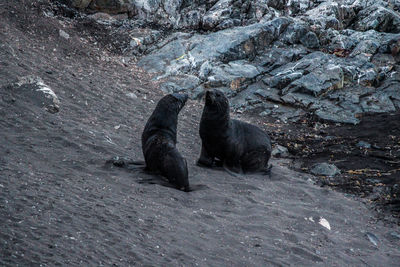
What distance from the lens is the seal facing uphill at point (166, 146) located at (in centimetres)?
564

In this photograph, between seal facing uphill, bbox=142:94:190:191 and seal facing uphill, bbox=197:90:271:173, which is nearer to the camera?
seal facing uphill, bbox=142:94:190:191

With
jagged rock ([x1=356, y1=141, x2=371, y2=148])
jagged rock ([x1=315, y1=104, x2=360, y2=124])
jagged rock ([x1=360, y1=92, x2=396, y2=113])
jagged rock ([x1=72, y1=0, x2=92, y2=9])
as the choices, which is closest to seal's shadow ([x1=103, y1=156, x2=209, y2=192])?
jagged rock ([x1=356, y1=141, x2=371, y2=148])

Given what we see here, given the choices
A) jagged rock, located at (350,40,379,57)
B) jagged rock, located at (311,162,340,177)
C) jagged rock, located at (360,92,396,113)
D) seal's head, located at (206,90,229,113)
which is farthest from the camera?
jagged rock, located at (350,40,379,57)

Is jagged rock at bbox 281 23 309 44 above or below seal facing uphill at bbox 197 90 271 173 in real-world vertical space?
above

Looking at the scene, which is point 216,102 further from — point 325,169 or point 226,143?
point 325,169

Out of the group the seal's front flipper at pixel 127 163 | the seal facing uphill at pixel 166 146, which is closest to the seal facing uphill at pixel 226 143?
the seal facing uphill at pixel 166 146

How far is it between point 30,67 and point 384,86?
9232 millimetres

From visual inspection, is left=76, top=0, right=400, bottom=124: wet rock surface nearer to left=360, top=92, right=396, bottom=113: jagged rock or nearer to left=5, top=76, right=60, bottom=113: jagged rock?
left=360, top=92, right=396, bottom=113: jagged rock

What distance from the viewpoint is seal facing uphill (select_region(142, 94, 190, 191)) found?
564 cm

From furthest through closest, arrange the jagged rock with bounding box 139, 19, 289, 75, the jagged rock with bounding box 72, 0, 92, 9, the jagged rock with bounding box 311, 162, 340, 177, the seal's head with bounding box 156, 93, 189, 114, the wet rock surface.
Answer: the jagged rock with bounding box 72, 0, 92, 9, the jagged rock with bounding box 139, 19, 289, 75, the wet rock surface, the jagged rock with bounding box 311, 162, 340, 177, the seal's head with bounding box 156, 93, 189, 114

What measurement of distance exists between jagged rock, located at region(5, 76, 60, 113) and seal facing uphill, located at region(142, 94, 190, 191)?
7.07ft

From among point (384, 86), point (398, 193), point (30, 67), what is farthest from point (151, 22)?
point (398, 193)

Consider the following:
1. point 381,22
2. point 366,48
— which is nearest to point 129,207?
point 366,48

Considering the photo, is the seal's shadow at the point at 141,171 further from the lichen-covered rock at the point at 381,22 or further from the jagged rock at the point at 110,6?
the lichen-covered rock at the point at 381,22
